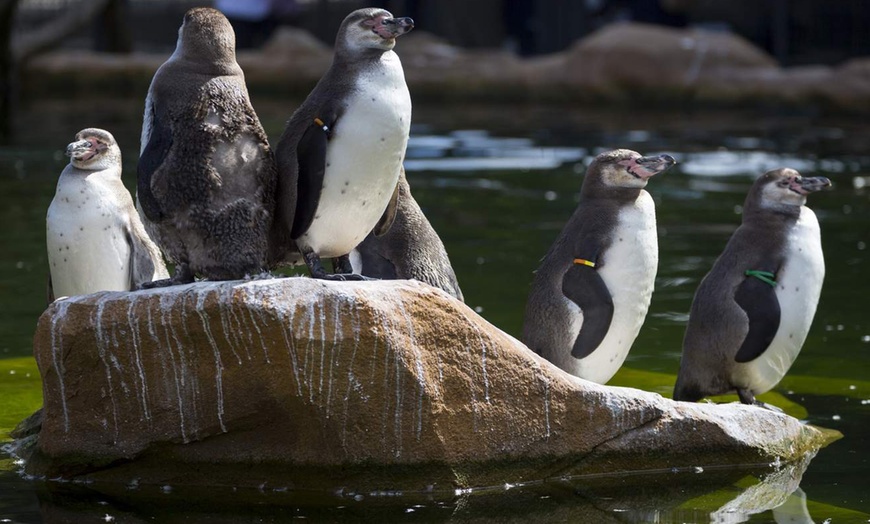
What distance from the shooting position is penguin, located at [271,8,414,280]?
190 inches

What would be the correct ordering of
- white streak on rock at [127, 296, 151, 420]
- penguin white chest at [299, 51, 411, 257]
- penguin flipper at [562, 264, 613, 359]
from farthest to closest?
penguin flipper at [562, 264, 613, 359] < penguin white chest at [299, 51, 411, 257] < white streak on rock at [127, 296, 151, 420]

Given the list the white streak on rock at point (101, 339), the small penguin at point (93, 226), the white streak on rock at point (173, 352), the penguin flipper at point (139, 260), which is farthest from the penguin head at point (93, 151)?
the white streak on rock at point (173, 352)

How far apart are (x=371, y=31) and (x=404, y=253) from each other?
1.01 meters

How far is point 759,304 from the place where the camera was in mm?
5891

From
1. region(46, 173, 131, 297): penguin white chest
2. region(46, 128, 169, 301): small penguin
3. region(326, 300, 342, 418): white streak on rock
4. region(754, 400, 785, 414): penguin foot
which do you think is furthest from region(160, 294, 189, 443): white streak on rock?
region(754, 400, 785, 414): penguin foot

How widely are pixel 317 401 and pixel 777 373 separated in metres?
2.28

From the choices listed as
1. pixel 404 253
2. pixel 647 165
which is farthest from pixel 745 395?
pixel 404 253

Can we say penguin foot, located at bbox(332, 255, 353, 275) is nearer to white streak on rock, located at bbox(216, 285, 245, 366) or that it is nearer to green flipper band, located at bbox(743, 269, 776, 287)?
white streak on rock, located at bbox(216, 285, 245, 366)

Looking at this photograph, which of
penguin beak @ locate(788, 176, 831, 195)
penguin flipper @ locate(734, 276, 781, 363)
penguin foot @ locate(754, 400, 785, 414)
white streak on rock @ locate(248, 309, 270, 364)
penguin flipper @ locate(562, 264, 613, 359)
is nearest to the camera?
white streak on rock @ locate(248, 309, 270, 364)

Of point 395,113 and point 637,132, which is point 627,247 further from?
point 637,132

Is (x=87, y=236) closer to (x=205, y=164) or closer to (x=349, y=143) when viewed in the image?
(x=205, y=164)

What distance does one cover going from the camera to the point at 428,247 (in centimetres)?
559

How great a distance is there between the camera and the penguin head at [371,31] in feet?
15.9

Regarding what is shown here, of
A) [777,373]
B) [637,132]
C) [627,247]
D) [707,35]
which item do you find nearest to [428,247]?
[627,247]
